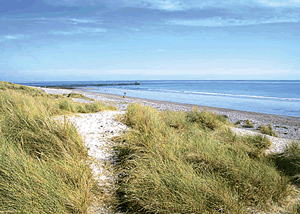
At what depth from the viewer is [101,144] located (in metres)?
5.41

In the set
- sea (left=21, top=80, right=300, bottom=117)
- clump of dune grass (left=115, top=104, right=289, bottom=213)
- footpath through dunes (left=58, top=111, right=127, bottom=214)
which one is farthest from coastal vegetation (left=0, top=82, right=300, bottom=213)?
sea (left=21, top=80, right=300, bottom=117)

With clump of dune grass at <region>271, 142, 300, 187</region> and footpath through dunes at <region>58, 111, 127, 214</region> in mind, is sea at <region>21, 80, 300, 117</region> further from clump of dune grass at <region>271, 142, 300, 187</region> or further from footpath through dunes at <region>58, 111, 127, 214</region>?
footpath through dunes at <region>58, 111, 127, 214</region>

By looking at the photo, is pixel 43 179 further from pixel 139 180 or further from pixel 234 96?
pixel 234 96

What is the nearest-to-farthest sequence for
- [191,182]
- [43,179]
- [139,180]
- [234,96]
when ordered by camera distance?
[43,179] < [191,182] < [139,180] < [234,96]

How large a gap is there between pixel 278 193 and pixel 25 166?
4307mm


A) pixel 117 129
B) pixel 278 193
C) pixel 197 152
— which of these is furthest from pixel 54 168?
pixel 278 193

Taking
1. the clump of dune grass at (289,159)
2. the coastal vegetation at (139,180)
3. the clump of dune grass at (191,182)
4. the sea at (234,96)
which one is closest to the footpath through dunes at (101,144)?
the coastal vegetation at (139,180)

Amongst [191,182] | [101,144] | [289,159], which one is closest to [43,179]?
[191,182]

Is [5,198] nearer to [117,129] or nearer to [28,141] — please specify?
[28,141]

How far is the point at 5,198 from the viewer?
264 centimetres

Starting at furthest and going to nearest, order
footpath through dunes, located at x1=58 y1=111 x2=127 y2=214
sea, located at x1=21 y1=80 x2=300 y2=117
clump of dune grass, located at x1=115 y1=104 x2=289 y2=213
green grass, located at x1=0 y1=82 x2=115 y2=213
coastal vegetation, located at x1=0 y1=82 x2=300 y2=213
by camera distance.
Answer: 1. sea, located at x1=21 y1=80 x2=300 y2=117
2. footpath through dunes, located at x1=58 y1=111 x2=127 y2=214
3. clump of dune grass, located at x1=115 y1=104 x2=289 y2=213
4. coastal vegetation, located at x1=0 y1=82 x2=300 y2=213
5. green grass, located at x1=0 y1=82 x2=115 y2=213

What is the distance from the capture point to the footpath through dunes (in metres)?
3.48

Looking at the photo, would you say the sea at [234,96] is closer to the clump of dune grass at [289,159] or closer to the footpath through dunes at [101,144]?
the clump of dune grass at [289,159]

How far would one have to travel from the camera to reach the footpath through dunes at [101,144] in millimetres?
3479
